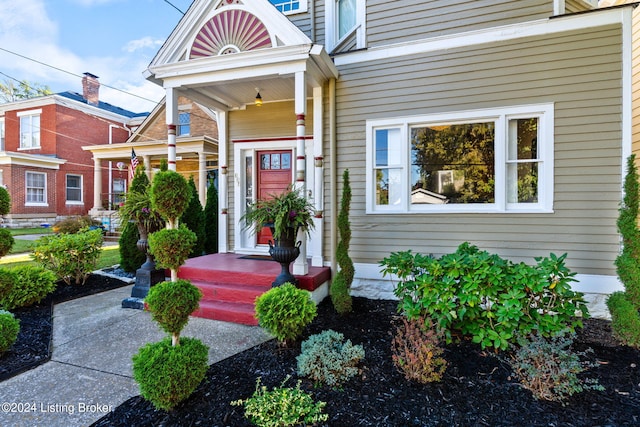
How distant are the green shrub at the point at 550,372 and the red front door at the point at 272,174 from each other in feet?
14.5

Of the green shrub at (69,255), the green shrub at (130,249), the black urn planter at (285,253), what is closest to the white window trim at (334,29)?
the black urn planter at (285,253)

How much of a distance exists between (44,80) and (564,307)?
33334 mm

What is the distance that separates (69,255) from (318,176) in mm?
4380

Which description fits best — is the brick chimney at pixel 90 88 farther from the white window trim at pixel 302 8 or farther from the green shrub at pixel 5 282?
the green shrub at pixel 5 282

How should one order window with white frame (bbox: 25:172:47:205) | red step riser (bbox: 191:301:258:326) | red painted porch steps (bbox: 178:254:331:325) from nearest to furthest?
red step riser (bbox: 191:301:258:326) → red painted porch steps (bbox: 178:254:331:325) → window with white frame (bbox: 25:172:47:205)

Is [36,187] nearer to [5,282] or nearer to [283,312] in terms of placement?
[5,282]

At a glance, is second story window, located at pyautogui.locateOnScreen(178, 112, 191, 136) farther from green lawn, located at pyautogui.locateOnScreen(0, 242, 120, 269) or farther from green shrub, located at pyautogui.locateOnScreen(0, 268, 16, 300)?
green shrub, located at pyautogui.locateOnScreen(0, 268, 16, 300)

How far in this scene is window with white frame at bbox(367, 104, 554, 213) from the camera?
4301 mm

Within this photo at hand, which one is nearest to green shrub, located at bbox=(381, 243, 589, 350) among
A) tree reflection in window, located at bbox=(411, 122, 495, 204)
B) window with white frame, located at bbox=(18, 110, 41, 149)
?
tree reflection in window, located at bbox=(411, 122, 495, 204)

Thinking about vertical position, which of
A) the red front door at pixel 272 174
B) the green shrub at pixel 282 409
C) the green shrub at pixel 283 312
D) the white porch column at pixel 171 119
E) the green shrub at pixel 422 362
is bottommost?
the green shrub at pixel 282 409

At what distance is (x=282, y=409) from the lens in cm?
198

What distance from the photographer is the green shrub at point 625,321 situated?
297 centimetres

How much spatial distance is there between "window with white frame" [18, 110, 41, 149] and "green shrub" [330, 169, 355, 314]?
1916 centimetres

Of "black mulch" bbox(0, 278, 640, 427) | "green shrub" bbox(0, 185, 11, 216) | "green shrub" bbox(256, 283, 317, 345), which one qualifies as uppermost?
"green shrub" bbox(0, 185, 11, 216)
